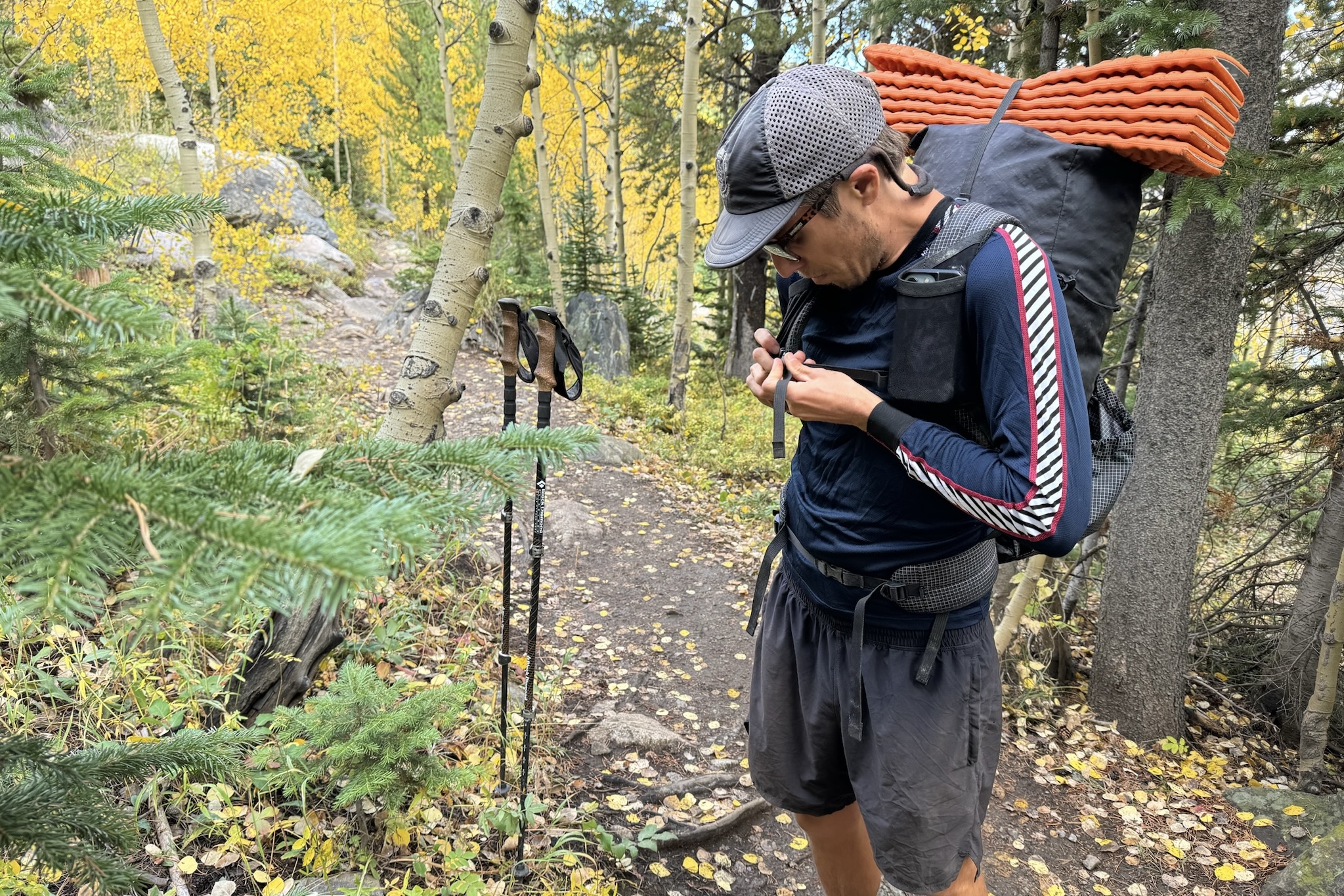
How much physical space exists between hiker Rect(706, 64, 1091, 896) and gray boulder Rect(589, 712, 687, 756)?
1.53m

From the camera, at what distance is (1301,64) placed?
15.4ft

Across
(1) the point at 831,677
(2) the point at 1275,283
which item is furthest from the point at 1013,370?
(2) the point at 1275,283

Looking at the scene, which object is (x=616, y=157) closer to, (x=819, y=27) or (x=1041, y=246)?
(x=819, y=27)

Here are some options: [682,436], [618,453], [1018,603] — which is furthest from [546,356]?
[682,436]

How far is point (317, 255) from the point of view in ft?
44.8

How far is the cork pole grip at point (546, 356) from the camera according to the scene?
2.45m

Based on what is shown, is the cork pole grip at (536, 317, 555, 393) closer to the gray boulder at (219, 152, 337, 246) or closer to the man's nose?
the man's nose

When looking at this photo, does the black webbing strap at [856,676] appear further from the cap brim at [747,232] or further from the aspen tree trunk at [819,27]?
the aspen tree trunk at [819,27]

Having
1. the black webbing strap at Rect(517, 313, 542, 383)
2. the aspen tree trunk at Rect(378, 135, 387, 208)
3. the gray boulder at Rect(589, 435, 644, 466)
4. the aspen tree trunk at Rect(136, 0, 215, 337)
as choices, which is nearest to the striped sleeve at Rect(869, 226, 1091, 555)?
the black webbing strap at Rect(517, 313, 542, 383)

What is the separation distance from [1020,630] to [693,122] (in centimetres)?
680

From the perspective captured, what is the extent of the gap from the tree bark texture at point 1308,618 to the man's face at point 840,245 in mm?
4328

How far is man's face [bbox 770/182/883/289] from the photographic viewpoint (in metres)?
1.46

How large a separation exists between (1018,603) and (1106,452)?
8.81 feet

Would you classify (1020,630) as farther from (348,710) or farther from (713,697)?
(348,710)
